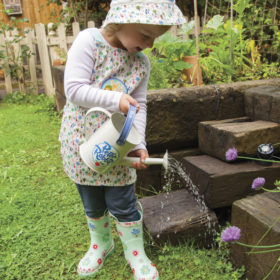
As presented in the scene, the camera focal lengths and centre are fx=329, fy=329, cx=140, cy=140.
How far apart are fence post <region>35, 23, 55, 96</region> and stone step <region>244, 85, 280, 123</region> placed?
14.6ft

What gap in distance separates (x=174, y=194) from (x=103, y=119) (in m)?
0.88

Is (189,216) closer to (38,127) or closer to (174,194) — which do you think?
(174,194)

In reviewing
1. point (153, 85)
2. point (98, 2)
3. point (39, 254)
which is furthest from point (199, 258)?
point (98, 2)

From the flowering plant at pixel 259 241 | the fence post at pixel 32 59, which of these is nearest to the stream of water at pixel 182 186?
the flowering plant at pixel 259 241

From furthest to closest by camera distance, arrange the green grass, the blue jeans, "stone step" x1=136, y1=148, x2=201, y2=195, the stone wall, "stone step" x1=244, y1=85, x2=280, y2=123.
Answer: "stone step" x1=136, y1=148, x2=201, y2=195, the stone wall, "stone step" x1=244, y1=85, x2=280, y2=123, the green grass, the blue jeans

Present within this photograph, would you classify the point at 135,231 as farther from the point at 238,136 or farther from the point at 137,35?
the point at 137,35

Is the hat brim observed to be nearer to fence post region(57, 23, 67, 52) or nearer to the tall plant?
fence post region(57, 23, 67, 52)

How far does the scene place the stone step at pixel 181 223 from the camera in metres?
1.82

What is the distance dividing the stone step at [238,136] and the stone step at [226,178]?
0.31 ft

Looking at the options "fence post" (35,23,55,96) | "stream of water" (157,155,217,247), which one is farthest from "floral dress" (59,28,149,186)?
"fence post" (35,23,55,96)

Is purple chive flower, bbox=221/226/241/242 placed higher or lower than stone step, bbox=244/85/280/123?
lower

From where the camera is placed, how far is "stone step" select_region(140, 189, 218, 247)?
1.82 m

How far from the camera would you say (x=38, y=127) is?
4.27 meters

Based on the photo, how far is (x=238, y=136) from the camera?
1.87 meters
